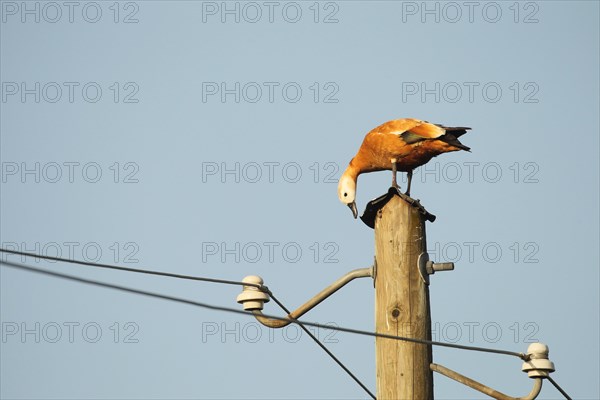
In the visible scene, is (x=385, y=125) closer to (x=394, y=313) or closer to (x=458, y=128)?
(x=458, y=128)

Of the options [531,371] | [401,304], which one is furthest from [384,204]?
[531,371]

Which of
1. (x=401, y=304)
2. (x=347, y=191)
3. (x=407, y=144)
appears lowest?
(x=401, y=304)

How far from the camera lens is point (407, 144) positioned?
8.57m

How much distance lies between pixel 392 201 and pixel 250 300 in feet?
3.15

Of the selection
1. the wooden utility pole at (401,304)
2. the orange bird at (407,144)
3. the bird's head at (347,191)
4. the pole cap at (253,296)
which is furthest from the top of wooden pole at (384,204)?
the bird's head at (347,191)

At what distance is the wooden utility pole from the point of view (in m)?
5.80

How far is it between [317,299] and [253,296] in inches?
14.6

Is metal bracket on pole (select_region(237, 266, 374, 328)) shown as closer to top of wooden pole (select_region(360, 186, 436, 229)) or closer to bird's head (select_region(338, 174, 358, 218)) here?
top of wooden pole (select_region(360, 186, 436, 229))

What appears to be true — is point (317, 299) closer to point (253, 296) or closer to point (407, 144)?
point (253, 296)

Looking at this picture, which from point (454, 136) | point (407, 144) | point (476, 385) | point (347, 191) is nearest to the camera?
point (476, 385)

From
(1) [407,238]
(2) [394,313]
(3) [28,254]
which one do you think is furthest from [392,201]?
(3) [28,254]

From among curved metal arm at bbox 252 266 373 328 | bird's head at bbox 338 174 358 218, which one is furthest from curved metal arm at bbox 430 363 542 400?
bird's head at bbox 338 174 358 218

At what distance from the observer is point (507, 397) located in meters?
5.86

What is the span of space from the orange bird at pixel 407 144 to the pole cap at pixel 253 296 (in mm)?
2256
